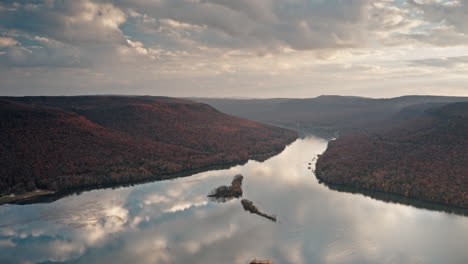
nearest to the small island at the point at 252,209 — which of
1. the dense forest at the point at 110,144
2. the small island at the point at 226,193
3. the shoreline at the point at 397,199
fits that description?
the small island at the point at 226,193

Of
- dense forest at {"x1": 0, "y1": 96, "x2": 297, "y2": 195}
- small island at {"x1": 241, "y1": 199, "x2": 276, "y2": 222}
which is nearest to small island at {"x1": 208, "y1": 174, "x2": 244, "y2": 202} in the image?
small island at {"x1": 241, "y1": 199, "x2": 276, "y2": 222}

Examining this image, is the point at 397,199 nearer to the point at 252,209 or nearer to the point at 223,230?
the point at 252,209

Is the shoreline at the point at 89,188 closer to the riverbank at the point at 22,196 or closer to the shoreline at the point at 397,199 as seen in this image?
the riverbank at the point at 22,196

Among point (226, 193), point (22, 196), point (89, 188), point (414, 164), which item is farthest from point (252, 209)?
point (22, 196)

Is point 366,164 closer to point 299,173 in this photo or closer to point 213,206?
point 299,173

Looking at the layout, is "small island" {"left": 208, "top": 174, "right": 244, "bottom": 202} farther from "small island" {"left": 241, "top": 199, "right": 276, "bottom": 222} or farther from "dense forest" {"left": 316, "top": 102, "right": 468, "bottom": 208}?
"dense forest" {"left": 316, "top": 102, "right": 468, "bottom": 208}

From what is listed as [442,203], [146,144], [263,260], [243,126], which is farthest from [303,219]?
[243,126]
